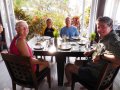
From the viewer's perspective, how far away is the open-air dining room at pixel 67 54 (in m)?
1.73

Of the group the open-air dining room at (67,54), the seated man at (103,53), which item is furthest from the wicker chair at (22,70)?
the seated man at (103,53)

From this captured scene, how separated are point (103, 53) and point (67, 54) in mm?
627

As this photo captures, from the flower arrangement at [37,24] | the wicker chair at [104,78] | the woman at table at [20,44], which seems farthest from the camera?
the flower arrangement at [37,24]

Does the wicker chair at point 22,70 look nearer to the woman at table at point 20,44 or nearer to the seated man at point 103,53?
the woman at table at point 20,44

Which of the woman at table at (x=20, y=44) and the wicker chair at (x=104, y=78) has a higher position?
the woman at table at (x=20, y=44)

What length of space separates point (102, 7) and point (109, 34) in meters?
2.50

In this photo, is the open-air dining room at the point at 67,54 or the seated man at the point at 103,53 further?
the open-air dining room at the point at 67,54

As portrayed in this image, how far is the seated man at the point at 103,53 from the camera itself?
158cm

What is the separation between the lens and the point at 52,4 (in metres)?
4.82

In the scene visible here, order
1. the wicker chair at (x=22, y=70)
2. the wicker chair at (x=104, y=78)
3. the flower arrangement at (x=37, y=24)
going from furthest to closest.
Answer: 1. the flower arrangement at (x=37, y=24)
2. the wicker chair at (x=22, y=70)
3. the wicker chair at (x=104, y=78)

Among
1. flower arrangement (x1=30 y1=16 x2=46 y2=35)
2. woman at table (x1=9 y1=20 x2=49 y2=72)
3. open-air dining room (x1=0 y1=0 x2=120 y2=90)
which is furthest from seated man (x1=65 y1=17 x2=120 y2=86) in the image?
flower arrangement (x1=30 y1=16 x2=46 y2=35)

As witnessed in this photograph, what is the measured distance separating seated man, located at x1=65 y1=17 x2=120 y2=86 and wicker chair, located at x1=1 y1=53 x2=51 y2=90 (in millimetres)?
535

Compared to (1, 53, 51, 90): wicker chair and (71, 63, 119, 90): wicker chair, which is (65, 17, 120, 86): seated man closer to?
(71, 63, 119, 90): wicker chair

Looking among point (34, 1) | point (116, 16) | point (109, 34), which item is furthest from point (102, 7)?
point (109, 34)
